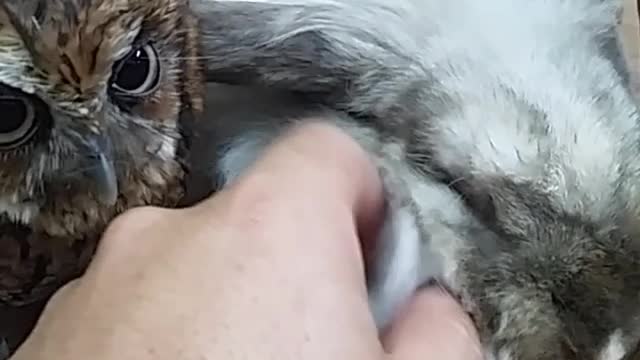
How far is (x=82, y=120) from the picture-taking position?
0.64 meters

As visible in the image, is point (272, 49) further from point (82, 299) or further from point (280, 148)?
point (82, 299)

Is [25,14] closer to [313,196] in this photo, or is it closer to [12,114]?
[12,114]

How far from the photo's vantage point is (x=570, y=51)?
24.6 inches

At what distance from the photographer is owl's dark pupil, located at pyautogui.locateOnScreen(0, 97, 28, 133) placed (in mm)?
620

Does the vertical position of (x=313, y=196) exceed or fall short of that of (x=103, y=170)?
it exceeds it

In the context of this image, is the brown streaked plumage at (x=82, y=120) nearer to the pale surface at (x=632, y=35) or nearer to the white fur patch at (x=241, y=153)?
the white fur patch at (x=241, y=153)

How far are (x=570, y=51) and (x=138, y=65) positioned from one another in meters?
0.22

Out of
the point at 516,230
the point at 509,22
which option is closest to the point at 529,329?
the point at 516,230

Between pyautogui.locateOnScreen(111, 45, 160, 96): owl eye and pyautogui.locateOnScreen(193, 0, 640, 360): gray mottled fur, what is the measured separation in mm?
39

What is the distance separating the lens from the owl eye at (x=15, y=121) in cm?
62

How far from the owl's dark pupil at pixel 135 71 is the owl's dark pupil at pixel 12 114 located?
0.05 metres

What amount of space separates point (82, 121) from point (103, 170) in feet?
0.09

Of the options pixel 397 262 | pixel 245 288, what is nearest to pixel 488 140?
pixel 397 262

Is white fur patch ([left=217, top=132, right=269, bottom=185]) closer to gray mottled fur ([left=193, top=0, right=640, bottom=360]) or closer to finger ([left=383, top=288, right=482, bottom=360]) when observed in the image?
gray mottled fur ([left=193, top=0, right=640, bottom=360])
